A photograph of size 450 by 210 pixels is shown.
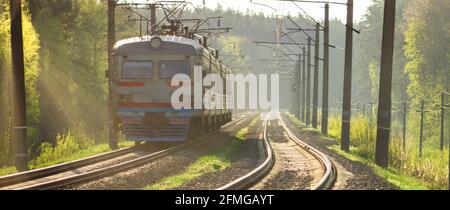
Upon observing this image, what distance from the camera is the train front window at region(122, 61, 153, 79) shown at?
67.8 ft

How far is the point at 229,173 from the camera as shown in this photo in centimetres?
1399

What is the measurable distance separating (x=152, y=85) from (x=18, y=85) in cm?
550

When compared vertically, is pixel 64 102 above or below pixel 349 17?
below

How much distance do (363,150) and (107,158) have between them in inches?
382

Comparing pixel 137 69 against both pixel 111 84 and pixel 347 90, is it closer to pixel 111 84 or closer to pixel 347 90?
pixel 111 84

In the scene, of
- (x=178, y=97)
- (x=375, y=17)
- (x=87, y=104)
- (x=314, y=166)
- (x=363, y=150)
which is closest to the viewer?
(x=314, y=166)

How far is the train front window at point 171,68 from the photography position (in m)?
20.5

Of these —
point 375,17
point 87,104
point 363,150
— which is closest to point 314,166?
point 363,150

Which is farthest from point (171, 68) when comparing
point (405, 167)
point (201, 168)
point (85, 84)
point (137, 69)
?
point (85, 84)

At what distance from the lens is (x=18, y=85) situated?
15.8 meters

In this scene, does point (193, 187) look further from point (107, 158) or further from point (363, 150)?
point (363, 150)

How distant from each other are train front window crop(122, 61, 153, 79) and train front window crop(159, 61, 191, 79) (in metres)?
0.37

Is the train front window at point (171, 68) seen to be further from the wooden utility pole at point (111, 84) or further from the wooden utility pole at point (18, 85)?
the wooden utility pole at point (18, 85)
